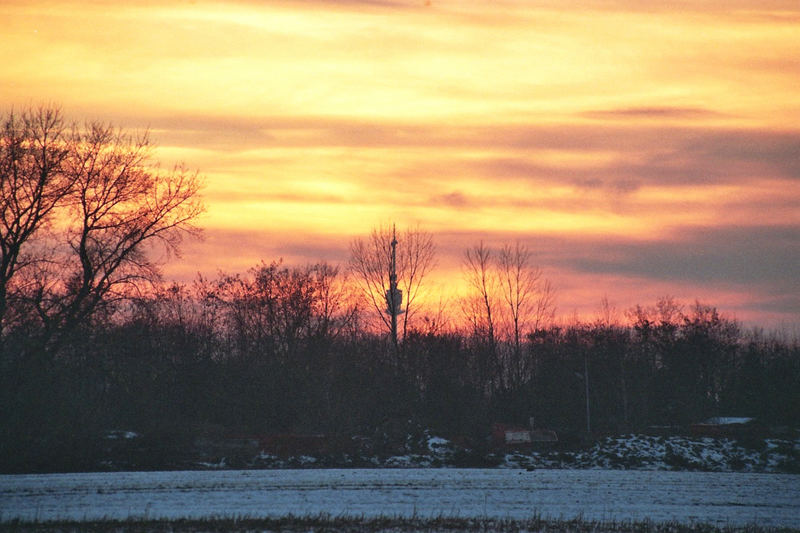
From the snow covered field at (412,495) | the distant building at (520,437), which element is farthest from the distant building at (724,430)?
the snow covered field at (412,495)

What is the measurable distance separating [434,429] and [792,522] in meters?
18.1

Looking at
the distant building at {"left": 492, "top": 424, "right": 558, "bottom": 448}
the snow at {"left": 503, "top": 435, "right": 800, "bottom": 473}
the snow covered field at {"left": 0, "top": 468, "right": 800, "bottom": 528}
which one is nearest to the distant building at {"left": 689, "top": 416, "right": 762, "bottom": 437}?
the snow at {"left": 503, "top": 435, "right": 800, "bottom": 473}

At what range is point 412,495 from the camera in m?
22.0

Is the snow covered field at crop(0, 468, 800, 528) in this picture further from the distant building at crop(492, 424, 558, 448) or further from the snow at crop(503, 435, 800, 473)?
the distant building at crop(492, 424, 558, 448)

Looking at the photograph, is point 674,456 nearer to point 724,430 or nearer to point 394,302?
point 724,430

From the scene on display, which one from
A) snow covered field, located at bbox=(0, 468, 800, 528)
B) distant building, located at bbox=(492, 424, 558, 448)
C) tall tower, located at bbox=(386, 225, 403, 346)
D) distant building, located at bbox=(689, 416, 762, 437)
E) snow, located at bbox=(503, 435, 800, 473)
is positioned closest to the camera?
snow covered field, located at bbox=(0, 468, 800, 528)

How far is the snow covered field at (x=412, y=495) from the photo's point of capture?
1903 centimetres

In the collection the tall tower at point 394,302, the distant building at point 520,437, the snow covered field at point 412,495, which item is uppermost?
the tall tower at point 394,302

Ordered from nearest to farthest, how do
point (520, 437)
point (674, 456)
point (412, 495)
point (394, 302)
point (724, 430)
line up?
point (412, 495) → point (674, 456) → point (520, 437) → point (724, 430) → point (394, 302)

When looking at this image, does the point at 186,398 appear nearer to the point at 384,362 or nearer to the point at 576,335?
the point at 384,362

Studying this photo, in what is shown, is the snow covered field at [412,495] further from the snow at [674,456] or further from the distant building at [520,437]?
the distant building at [520,437]

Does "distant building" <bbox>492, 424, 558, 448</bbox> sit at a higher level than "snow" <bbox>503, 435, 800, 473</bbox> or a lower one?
higher

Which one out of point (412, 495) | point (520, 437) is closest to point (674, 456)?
point (520, 437)

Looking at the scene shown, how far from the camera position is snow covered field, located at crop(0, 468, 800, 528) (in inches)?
749
